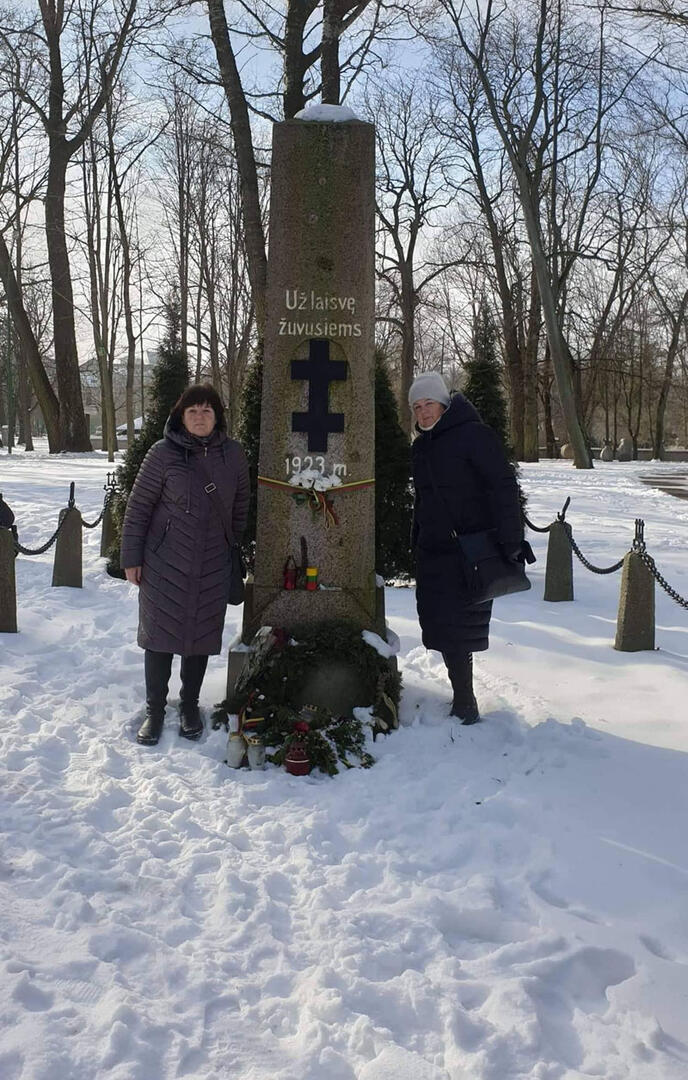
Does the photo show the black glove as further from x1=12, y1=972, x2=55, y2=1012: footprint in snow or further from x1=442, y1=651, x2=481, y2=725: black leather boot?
x1=12, y1=972, x2=55, y2=1012: footprint in snow

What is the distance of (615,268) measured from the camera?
24.0m

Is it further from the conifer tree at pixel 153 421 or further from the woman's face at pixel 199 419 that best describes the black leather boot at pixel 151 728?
the conifer tree at pixel 153 421

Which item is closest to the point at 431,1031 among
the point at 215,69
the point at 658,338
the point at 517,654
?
the point at 517,654

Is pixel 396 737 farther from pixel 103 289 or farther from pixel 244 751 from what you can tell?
pixel 103 289

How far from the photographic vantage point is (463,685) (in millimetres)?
4500

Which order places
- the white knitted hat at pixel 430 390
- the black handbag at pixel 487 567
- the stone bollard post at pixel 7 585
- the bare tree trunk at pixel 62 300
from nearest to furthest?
the black handbag at pixel 487 567 < the white knitted hat at pixel 430 390 < the stone bollard post at pixel 7 585 < the bare tree trunk at pixel 62 300

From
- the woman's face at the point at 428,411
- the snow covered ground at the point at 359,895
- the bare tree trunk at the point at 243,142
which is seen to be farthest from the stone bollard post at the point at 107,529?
the woman's face at the point at 428,411

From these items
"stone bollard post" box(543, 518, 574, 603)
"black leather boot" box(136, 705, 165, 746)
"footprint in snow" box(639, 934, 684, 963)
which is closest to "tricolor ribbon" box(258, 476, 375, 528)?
"black leather boot" box(136, 705, 165, 746)

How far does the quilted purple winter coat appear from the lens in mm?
4316

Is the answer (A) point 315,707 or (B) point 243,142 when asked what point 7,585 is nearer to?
(A) point 315,707

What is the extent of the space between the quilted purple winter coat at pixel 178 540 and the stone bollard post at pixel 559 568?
432cm

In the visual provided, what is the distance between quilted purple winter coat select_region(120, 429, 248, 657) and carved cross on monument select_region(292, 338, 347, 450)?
0.53 metres

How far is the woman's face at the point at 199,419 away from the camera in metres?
4.29

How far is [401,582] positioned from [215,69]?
937cm
